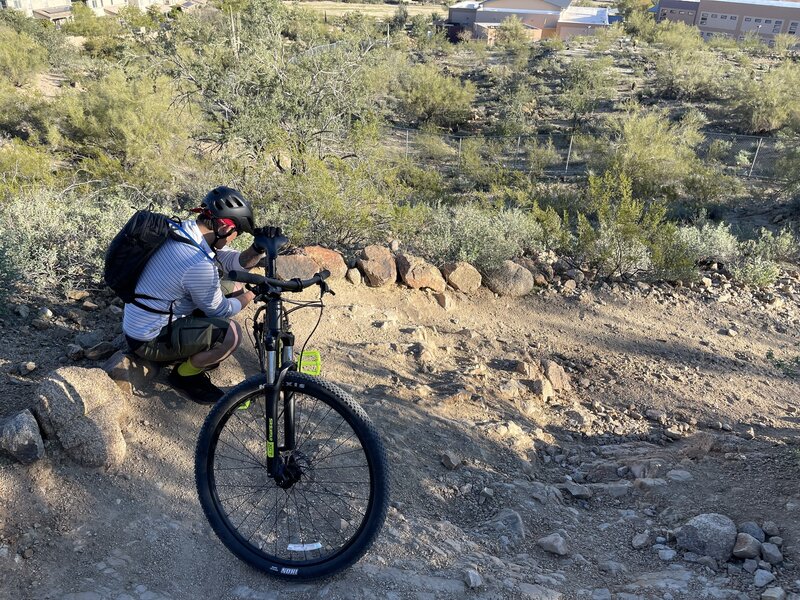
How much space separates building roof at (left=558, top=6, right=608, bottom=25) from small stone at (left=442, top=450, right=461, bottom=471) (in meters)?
47.4

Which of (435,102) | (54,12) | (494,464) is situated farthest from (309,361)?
(54,12)

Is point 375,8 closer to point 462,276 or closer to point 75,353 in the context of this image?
point 462,276

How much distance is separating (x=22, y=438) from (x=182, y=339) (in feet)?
2.95

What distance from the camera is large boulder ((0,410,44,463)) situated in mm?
2971

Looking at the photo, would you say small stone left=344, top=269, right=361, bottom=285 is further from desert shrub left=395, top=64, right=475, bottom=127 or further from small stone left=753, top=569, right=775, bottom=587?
desert shrub left=395, top=64, right=475, bottom=127

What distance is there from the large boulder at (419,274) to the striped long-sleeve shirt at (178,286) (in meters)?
3.19

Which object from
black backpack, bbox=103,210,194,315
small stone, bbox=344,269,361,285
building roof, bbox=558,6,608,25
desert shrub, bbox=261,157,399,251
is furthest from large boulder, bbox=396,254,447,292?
building roof, bbox=558,6,608,25

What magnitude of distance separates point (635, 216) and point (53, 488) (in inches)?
266

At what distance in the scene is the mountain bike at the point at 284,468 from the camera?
2648 mm

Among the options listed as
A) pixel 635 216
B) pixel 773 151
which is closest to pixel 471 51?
pixel 773 151

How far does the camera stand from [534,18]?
4556 cm

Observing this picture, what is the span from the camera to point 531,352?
597 cm

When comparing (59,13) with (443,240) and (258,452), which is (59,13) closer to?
(443,240)

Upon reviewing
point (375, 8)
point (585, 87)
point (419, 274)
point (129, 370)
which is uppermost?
point (375, 8)
